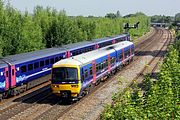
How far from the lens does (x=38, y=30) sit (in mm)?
47938

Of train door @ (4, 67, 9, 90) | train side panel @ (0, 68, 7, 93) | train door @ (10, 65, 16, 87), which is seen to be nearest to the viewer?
train side panel @ (0, 68, 7, 93)

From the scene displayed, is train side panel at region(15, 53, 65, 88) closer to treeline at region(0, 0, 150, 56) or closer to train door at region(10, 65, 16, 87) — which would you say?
train door at region(10, 65, 16, 87)

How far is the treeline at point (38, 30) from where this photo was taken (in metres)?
38.0

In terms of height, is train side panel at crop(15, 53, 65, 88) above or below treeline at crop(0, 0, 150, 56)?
below

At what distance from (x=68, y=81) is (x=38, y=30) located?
24623 mm

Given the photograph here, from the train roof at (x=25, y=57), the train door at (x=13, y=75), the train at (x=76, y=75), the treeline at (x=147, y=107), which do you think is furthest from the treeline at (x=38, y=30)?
the treeline at (x=147, y=107)

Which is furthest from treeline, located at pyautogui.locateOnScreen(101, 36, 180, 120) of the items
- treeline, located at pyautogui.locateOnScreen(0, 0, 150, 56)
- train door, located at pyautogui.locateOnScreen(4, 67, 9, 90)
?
treeline, located at pyautogui.locateOnScreen(0, 0, 150, 56)

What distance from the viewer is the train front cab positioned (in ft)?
80.0

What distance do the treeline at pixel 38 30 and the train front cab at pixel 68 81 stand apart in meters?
11.7

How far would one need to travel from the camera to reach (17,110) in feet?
79.2

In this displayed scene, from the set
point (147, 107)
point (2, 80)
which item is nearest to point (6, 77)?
point (2, 80)

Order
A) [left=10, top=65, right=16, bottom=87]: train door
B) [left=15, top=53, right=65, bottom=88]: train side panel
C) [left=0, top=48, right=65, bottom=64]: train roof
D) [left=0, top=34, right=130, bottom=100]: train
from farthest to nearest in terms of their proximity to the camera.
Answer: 1. [left=15, top=53, right=65, bottom=88]: train side panel
2. [left=0, top=48, right=65, bottom=64]: train roof
3. [left=10, top=65, right=16, bottom=87]: train door
4. [left=0, top=34, right=130, bottom=100]: train

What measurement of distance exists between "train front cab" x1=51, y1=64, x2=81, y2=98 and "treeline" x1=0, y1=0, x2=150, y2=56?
11.7m

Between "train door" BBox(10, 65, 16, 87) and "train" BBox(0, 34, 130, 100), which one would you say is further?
"train door" BBox(10, 65, 16, 87)
